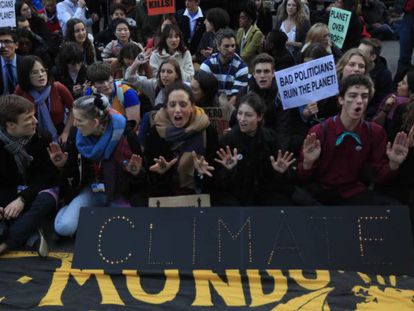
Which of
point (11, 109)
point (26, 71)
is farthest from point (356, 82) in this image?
point (26, 71)

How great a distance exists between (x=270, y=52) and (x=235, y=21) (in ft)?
8.73

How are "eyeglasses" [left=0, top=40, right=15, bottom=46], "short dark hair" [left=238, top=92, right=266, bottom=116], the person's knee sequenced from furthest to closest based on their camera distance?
1. "eyeglasses" [left=0, top=40, right=15, bottom=46]
2. "short dark hair" [left=238, top=92, right=266, bottom=116]
3. the person's knee

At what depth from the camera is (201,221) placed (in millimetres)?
4137

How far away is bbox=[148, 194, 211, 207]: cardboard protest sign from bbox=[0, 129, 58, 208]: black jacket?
3.07 ft

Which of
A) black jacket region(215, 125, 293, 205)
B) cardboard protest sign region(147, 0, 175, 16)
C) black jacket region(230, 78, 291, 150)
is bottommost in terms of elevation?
black jacket region(215, 125, 293, 205)

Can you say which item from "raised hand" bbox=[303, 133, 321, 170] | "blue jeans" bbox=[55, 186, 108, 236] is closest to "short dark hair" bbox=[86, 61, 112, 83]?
"blue jeans" bbox=[55, 186, 108, 236]

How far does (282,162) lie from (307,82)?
98cm

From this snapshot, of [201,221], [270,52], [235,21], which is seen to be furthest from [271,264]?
[235,21]

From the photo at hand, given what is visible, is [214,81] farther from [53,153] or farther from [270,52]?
[270,52]

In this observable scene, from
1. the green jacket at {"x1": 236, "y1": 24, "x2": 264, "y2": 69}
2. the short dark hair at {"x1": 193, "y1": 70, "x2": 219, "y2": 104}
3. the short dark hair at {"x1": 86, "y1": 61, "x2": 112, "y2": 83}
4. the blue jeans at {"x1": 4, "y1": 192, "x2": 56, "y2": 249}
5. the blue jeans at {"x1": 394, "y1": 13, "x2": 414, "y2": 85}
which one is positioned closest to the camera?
the blue jeans at {"x1": 4, "y1": 192, "x2": 56, "y2": 249}

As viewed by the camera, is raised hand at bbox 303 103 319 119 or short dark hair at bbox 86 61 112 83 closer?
raised hand at bbox 303 103 319 119

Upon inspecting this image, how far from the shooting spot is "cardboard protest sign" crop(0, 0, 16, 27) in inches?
277

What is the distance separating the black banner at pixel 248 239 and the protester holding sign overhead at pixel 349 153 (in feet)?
1.84

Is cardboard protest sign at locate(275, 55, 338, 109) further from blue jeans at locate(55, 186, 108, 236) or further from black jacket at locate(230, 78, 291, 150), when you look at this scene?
blue jeans at locate(55, 186, 108, 236)
